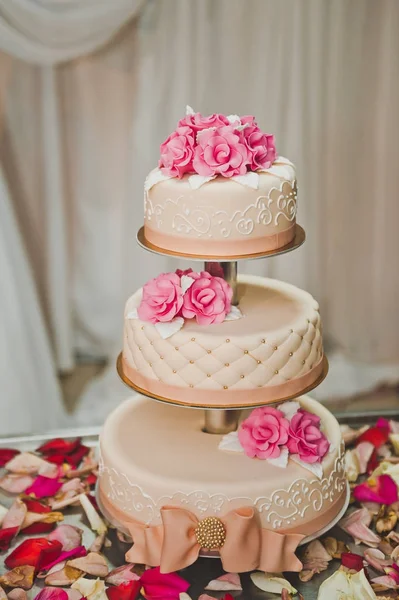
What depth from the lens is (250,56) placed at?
348cm

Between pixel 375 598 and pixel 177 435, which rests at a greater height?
pixel 177 435

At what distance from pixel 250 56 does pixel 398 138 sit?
2.70ft

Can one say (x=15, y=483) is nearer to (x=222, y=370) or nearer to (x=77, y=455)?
(x=77, y=455)

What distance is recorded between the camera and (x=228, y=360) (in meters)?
2.17

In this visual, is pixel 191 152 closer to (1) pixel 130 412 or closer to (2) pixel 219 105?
(1) pixel 130 412

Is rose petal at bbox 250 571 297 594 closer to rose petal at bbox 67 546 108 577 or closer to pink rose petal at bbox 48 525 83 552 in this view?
rose petal at bbox 67 546 108 577

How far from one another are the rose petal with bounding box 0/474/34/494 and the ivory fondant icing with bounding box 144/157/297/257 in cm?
109

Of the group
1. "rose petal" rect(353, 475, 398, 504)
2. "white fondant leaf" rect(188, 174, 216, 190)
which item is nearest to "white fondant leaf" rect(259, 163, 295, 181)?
"white fondant leaf" rect(188, 174, 216, 190)

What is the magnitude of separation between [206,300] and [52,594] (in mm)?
924

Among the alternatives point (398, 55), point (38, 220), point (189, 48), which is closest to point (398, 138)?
point (398, 55)

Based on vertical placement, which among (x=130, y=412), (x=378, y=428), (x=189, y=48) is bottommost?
(x=378, y=428)

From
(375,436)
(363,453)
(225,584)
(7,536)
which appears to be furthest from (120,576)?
(375,436)

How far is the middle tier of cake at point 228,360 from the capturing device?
7.13ft

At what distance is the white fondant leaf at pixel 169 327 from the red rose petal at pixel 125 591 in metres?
0.70
